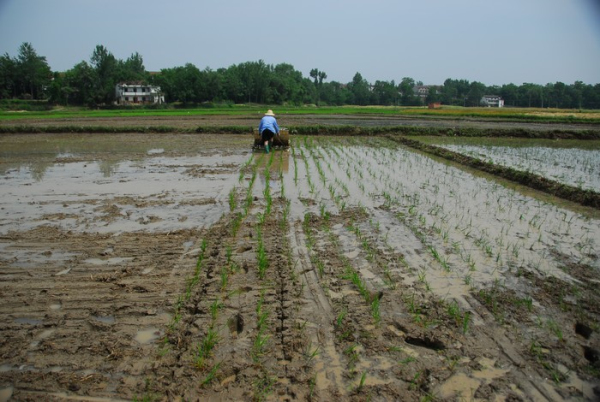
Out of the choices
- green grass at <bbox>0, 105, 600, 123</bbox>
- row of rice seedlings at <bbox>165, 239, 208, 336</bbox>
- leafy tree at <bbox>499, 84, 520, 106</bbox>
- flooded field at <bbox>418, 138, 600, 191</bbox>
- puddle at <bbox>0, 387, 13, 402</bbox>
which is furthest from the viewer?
leafy tree at <bbox>499, 84, 520, 106</bbox>

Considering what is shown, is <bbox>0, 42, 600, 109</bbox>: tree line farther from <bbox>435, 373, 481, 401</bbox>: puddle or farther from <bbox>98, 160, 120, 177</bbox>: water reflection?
<bbox>435, 373, 481, 401</bbox>: puddle

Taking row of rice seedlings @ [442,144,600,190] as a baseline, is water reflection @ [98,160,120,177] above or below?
below

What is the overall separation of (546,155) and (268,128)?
8100 mm

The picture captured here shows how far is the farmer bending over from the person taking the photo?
39.2 feet

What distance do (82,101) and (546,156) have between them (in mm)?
55732

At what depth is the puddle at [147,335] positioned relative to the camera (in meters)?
2.83

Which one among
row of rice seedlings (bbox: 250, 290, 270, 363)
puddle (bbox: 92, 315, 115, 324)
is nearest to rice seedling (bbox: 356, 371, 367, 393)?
row of rice seedlings (bbox: 250, 290, 270, 363)

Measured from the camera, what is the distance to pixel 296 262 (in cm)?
422

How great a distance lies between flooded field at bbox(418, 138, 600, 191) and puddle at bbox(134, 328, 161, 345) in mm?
7569

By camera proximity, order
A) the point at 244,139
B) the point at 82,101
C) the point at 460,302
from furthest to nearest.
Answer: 1. the point at 82,101
2. the point at 244,139
3. the point at 460,302

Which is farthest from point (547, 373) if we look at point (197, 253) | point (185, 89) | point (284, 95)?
point (284, 95)

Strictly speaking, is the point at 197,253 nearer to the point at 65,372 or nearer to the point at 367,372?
the point at 65,372

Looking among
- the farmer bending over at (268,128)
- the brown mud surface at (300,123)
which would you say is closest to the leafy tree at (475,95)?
the brown mud surface at (300,123)

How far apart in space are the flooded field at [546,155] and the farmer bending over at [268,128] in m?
5.53
